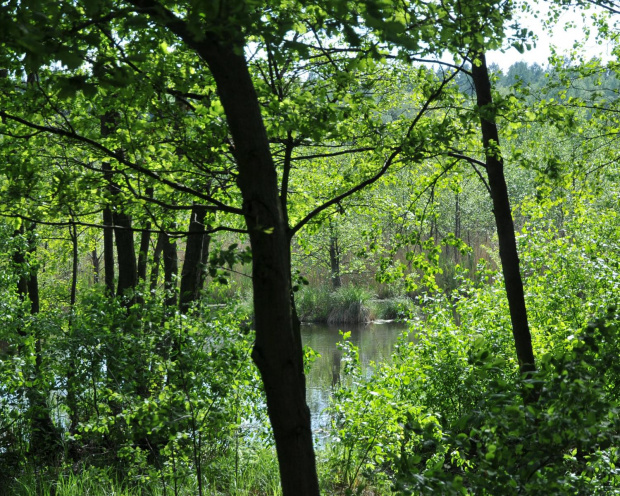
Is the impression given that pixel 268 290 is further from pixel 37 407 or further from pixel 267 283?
pixel 37 407

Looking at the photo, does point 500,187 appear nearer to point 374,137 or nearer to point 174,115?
point 374,137

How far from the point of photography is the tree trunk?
2.53m

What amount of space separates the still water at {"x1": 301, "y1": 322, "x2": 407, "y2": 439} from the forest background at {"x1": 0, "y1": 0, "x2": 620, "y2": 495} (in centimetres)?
276

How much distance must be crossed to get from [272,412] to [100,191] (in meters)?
2.26

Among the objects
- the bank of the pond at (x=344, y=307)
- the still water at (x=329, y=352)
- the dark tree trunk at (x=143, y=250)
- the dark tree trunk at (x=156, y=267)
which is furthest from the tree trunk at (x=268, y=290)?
the bank of the pond at (x=344, y=307)

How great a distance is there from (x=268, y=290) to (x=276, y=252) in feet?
0.48

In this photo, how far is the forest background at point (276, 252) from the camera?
2490mm

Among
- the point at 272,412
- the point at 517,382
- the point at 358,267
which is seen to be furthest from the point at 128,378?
the point at 358,267

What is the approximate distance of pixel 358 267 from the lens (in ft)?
98.9

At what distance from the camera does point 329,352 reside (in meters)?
19.0

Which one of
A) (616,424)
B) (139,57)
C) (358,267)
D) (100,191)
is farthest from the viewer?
(358,267)

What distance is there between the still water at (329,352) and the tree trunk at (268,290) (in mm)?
6469

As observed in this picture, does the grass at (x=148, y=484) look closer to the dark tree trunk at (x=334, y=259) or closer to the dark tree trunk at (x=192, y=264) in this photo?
the dark tree trunk at (x=192, y=264)

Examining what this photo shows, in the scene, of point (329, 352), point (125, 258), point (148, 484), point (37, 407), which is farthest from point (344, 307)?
point (37, 407)
